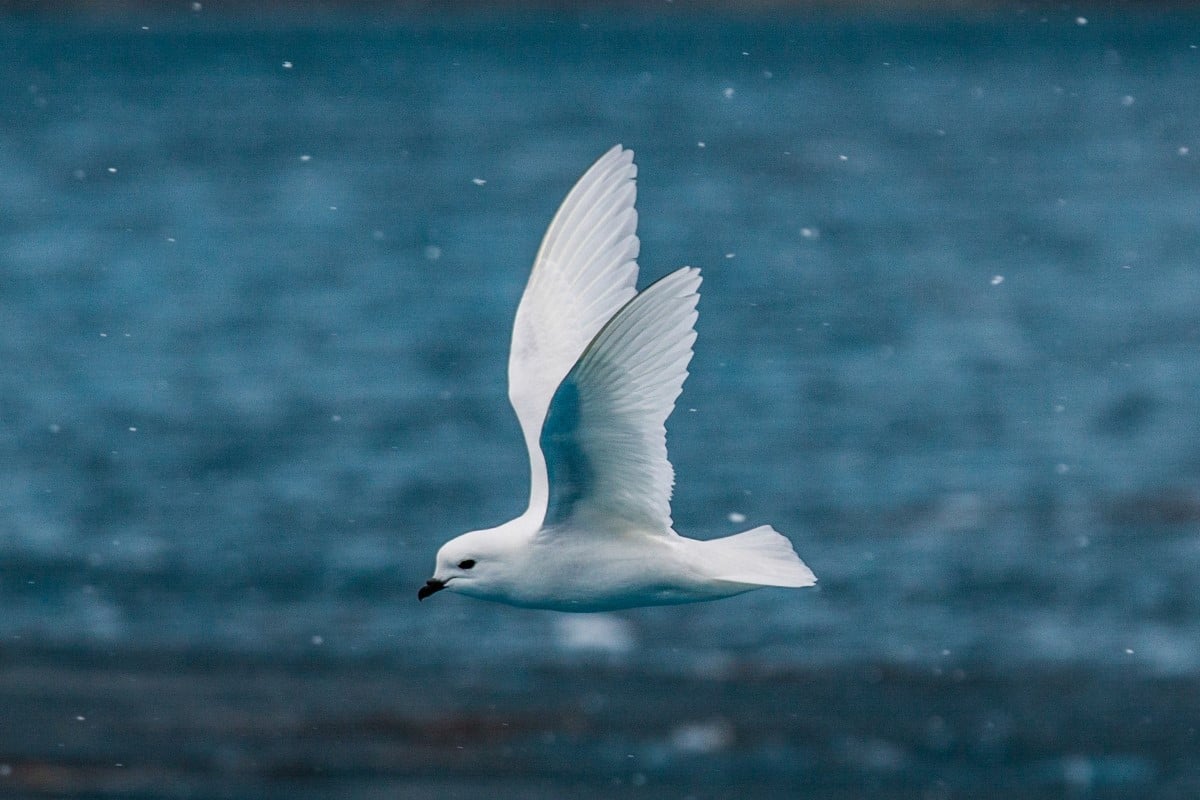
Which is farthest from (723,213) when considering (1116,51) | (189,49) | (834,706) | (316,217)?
(189,49)

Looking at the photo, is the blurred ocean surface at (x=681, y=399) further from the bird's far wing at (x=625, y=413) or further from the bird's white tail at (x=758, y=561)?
the bird's far wing at (x=625, y=413)

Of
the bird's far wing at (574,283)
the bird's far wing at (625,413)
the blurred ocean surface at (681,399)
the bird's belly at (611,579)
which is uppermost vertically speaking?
the blurred ocean surface at (681,399)

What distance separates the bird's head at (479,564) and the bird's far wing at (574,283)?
2.46 ft

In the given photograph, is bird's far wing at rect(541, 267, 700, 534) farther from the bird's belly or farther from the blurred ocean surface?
the blurred ocean surface

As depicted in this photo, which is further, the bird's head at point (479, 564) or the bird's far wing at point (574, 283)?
the bird's far wing at point (574, 283)

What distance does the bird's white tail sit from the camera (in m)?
7.01

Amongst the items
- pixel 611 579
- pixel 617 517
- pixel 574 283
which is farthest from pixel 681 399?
pixel 611 579

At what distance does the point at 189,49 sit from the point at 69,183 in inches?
1473

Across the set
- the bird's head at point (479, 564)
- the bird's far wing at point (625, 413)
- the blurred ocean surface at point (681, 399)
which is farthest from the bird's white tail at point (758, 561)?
the blurred ocean surface at point (681, 399)

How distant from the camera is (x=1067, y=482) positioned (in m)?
21.3

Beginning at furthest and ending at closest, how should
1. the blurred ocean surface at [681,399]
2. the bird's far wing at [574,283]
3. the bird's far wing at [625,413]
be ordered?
the blurred ocean surface at [681,399]
the bird's far wing at [574,283]
the bird's far wing at [625,413]

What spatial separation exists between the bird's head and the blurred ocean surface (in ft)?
26.0

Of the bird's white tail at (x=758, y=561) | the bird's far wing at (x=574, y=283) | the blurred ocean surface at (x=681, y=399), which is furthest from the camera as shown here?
the blurred ocean surface at (x=681, y=399)

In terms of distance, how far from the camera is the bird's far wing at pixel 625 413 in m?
6.81
